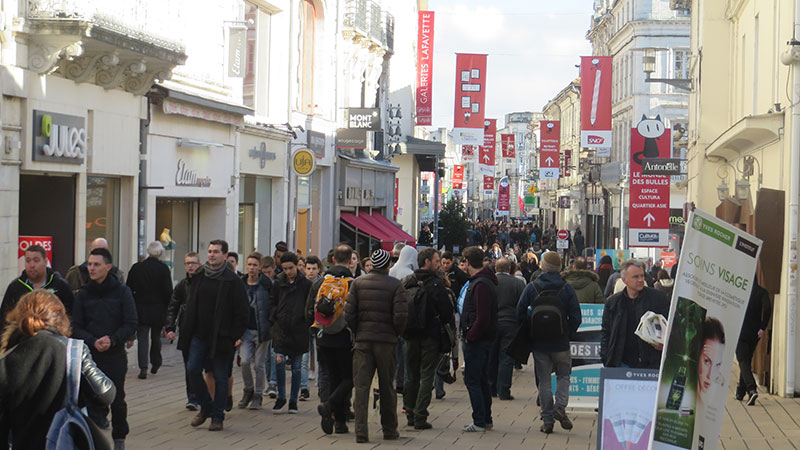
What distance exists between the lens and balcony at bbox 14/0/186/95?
14570 millimetres

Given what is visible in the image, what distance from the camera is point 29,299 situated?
19.9ft

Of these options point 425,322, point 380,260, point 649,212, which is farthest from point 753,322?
point 649,212

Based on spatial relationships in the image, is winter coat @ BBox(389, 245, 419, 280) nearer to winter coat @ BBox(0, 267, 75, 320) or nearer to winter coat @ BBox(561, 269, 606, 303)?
winter coat @ BBox(561, 269, 606, 303)

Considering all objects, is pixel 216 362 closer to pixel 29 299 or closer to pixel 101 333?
pixel 101 333

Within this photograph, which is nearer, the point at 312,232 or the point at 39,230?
the point at 39,230

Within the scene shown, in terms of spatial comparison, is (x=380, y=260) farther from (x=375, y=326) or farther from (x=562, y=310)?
(x=562, y=310)

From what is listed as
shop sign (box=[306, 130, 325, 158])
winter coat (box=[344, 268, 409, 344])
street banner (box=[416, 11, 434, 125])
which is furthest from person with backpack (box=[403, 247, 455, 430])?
street banner (box=[416, 11, 434, 125])

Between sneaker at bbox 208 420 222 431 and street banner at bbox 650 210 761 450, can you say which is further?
sneaker at bbox 208 420 222 431

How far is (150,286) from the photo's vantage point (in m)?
15.4

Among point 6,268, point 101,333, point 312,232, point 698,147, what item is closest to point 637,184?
point 698,147

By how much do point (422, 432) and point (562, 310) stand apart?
1871 mm

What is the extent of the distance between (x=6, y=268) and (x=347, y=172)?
1943cm

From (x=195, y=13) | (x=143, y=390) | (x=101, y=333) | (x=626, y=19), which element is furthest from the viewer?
(x=626, y=19)

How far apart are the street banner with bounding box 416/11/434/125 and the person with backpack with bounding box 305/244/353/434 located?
36.5 metres
